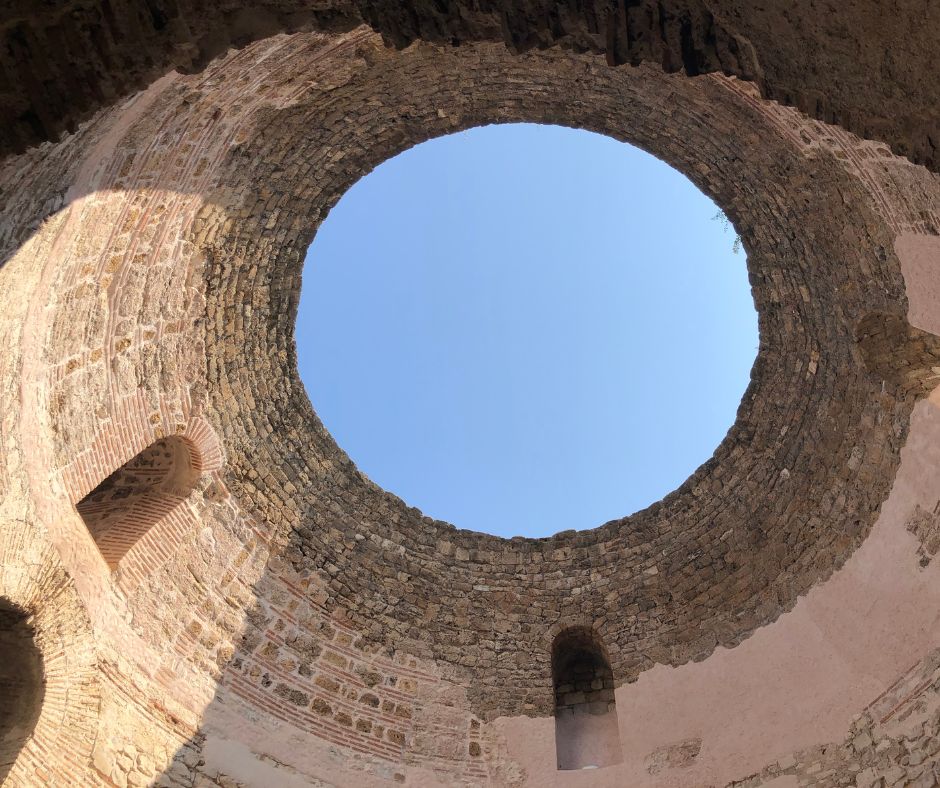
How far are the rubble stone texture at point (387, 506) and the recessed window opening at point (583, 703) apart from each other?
5.4 inches

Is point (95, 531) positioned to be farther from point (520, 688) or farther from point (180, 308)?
point (520, 688)

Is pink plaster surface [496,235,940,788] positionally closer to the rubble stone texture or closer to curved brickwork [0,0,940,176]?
the rubble stone texture

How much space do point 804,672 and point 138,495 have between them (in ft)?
17.4

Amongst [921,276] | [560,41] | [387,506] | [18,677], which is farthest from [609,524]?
[560,41]

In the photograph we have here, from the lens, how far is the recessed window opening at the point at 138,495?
21.8 feet

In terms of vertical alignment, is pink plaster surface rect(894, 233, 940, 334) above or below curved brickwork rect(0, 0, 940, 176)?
above

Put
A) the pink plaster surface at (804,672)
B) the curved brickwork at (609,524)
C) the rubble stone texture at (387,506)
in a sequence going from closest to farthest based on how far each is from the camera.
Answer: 1. the rubble stone texture at (387,506)
2. the pink plaster surface at (804,672)
3. the curved brickwork at (609,524)

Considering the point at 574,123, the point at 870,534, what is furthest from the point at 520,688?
the point at 574,123

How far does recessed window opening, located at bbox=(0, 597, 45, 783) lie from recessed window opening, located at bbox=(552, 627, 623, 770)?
12.4ft

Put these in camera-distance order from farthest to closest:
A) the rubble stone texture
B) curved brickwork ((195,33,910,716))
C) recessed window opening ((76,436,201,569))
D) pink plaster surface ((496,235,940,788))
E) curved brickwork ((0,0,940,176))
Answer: curved brickwork ((195,33,910,716)) < recessed window opening ((76,436,201,569)) < pink plaster surface ((496,235,940,788)) < the rubble stone texture < curved brickwork ((0,0,940,176))

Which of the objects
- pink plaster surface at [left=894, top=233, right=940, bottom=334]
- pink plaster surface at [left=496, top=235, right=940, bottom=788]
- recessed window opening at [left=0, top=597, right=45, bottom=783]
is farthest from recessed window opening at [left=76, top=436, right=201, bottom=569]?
pink plaster surface at [left=894, top=233, right=940, bottom=334]

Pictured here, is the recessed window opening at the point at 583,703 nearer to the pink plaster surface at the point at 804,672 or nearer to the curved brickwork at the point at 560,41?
the pink plaster surface at the point at 804,672

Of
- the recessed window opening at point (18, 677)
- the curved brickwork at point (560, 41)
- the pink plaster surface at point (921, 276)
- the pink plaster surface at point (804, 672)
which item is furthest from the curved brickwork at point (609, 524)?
the curved brickwork at point (560, 41)

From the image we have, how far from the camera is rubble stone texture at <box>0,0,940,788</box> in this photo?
5.86m
